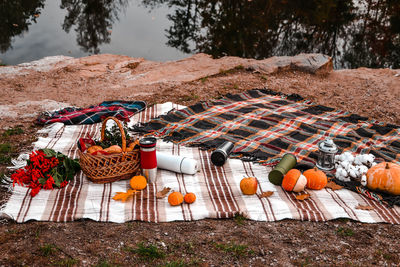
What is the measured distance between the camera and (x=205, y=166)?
12.7ft

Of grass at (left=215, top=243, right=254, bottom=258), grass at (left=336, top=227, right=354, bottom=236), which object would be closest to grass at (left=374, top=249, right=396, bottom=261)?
grass at (left=336, top=227, right=354, bottom=236)

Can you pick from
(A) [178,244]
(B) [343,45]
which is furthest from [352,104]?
(B) [343,45]

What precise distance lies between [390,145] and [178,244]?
2.92 metres

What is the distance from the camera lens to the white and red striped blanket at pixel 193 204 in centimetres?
302

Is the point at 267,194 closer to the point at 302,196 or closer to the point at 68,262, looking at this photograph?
the point at 302,196

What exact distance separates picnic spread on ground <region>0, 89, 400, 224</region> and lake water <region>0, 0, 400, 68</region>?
6.52m

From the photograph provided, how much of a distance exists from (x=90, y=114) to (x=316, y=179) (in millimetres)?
3138

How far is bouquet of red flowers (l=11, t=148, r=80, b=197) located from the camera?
10.7 ft

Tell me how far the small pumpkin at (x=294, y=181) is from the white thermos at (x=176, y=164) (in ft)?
2.90

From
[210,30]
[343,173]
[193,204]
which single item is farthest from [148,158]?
[210,30]

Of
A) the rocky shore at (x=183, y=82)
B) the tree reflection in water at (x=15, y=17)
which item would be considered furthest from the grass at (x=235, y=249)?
the tree reflection in water at (x=15, y=17)

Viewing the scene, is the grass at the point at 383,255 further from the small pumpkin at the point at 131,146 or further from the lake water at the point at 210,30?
the lake water at the point at 210,30

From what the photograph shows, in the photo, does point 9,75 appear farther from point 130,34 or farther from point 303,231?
point 303,231

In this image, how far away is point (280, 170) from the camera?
343cm
